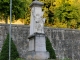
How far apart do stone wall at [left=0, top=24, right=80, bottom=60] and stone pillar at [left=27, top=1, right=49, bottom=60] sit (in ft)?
25.7

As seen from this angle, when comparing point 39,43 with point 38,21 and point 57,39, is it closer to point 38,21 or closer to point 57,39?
point 38,21

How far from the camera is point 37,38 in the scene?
1873cm

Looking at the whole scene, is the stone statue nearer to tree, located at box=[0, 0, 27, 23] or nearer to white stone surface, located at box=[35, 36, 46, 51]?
white stone surface, located at box=[35, 36, 46, 51]

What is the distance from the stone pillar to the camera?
1853 centimetres

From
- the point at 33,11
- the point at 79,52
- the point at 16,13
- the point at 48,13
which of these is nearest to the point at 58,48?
the point at 79,52

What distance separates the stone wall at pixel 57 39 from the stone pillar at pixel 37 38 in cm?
784

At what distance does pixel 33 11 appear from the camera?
64.4 feet

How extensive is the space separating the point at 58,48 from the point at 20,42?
13.4 feet

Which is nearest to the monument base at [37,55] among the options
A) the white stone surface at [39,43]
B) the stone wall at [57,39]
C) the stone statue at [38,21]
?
the white stone surface at [39,43]

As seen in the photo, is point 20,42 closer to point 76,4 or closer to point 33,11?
point 33,11

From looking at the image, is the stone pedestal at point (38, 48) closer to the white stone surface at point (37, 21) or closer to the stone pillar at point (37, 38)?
the stone pillar at point (37, 38)

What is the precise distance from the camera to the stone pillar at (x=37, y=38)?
60.8 feet

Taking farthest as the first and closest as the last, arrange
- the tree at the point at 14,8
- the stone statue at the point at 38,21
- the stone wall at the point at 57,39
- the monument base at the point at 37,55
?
the tree at the point at 14,8 < the stone wall at the point at 57,39 < the stone statue at the point at 38,21 < the monument base at the point at 37,55

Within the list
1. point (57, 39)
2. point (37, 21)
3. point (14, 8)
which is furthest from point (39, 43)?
point (14, 8)
